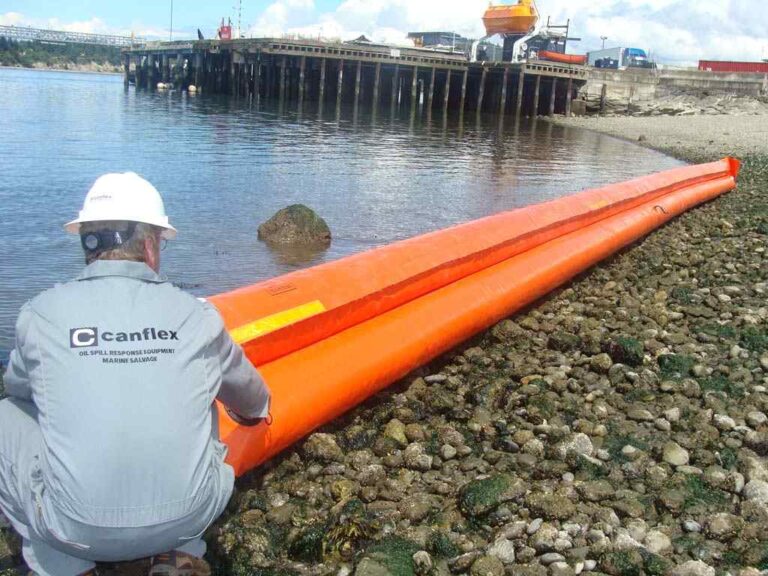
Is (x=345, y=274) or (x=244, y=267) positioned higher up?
(x=345, y=274)

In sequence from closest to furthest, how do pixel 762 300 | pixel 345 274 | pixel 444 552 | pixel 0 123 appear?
pixel 444 552, pixel 345 274, pixel 762 300, pixel 0 123

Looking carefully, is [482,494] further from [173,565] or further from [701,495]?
[173,565]

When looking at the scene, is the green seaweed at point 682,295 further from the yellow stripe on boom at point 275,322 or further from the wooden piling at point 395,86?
the wooden piling at point 395,86

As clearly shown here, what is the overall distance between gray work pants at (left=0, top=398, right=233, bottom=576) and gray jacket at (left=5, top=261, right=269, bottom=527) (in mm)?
49

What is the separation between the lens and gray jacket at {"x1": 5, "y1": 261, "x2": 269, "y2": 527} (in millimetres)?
2258

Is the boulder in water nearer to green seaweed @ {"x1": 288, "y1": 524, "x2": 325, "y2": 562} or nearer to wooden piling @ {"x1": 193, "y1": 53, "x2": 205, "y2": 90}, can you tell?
green seaweed @ {"x1": 288, "y1": 524, "x2": 325, "y2": 562}

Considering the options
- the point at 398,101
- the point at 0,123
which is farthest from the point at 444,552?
the point at 398,101

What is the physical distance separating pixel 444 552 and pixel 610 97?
45.8m

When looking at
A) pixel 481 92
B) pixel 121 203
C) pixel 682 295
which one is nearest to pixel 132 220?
pixel 121 203

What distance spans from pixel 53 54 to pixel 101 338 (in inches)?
6259

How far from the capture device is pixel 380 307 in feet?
16.8

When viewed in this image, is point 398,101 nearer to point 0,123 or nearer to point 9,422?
point 0,123

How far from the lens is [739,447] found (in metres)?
4.11

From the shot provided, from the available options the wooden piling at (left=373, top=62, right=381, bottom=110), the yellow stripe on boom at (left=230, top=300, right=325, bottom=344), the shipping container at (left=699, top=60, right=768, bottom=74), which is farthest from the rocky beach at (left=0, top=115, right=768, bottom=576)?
the shipping container at (left=699, top=60, right=768, bottom=74)
